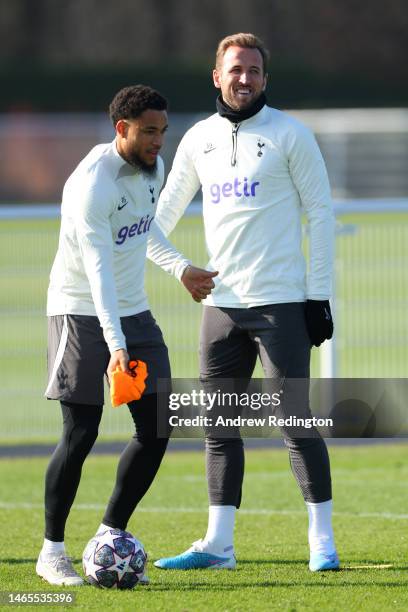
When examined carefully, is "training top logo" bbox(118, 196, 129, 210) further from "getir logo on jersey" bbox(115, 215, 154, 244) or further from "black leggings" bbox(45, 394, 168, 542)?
"black leggings" bbox(45, 394, 168, 542)

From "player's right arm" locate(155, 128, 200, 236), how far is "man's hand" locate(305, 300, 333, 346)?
88 cm

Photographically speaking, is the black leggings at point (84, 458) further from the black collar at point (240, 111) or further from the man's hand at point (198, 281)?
the black collar at point (240, 111)

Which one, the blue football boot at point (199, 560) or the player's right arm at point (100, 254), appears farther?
the blue football boot at point (199, 560)

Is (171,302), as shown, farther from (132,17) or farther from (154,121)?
(132,17)

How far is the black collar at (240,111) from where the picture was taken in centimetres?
676

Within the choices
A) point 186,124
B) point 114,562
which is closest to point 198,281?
point 114,562

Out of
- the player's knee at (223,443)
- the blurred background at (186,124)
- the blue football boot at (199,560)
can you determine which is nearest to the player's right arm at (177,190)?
the player's knee at (223,443)

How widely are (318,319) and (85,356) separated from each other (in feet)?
3.57

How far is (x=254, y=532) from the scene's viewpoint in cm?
803

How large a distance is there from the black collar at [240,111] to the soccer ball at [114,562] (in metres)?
2.00

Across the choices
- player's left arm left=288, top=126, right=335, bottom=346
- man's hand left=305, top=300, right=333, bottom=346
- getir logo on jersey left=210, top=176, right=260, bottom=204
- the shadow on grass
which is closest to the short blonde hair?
player's left arm left=288, top=126, right=335, bottom=346

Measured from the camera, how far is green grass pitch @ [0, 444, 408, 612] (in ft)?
20.4

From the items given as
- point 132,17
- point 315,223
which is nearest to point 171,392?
point 315,223

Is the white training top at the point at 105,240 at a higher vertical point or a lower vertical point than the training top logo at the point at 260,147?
lower
